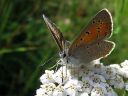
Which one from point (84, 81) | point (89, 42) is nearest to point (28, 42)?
point (89, 42)

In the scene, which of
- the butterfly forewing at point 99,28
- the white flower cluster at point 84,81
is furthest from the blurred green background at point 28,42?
the butterfly forewing at point 99,28

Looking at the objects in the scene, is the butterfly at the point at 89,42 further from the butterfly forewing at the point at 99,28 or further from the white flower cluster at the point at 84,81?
the white flower cluster at the point at 84,81

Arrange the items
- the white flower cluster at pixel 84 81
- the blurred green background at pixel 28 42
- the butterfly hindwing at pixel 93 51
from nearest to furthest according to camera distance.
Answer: the white flower cluster at pixel 84 81, the butterfly hindwing at pixel 93 51, the blurred green background at pixel 28 42

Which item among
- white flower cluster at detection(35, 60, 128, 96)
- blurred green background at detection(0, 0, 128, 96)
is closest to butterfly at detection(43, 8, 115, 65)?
white flower cluster at detection(35, 60, 128, 96)

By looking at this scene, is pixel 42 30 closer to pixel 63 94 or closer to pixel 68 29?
pixel 68 29

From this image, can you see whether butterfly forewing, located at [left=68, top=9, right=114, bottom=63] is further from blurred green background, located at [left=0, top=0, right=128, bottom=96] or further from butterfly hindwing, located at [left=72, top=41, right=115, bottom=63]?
blurred green background, located at [left=0, top=0, right=128, bottom=96]

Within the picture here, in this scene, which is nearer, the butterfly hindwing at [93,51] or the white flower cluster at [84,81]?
Result: the white flower cluster at [84,81]

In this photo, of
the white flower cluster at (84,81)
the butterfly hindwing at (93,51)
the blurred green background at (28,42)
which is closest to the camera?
the white flower cluster at (84,81)
